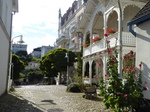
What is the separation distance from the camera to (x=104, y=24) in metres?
14.9

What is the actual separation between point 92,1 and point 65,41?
24058 millimetres

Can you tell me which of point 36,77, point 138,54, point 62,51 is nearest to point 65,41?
point 62,51

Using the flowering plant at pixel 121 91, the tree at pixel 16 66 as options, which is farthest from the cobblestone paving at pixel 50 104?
the tree at pixel 16 66

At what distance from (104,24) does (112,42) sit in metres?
2.22

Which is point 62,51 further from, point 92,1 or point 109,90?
point 109,90

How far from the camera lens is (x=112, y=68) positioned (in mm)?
6566

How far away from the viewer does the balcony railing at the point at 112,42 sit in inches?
490

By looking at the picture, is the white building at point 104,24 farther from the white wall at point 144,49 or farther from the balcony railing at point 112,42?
the white wall at point 144,49

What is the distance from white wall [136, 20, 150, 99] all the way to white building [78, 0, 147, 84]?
4607 mm

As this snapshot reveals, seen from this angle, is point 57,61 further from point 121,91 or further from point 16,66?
point 121,91

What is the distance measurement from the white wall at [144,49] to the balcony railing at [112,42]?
3.13 ft

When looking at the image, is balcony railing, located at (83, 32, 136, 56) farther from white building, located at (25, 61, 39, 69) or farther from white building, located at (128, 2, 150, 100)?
white building, located at (25, 61, 39, 69)

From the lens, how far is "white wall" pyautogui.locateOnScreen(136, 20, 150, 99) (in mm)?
6898

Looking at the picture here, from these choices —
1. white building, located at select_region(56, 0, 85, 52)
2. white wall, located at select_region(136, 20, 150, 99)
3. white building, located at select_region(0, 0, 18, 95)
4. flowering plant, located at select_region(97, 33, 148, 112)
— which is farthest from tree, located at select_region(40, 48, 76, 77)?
flowering plant, located at select_region(97, 33, 148, 112)
